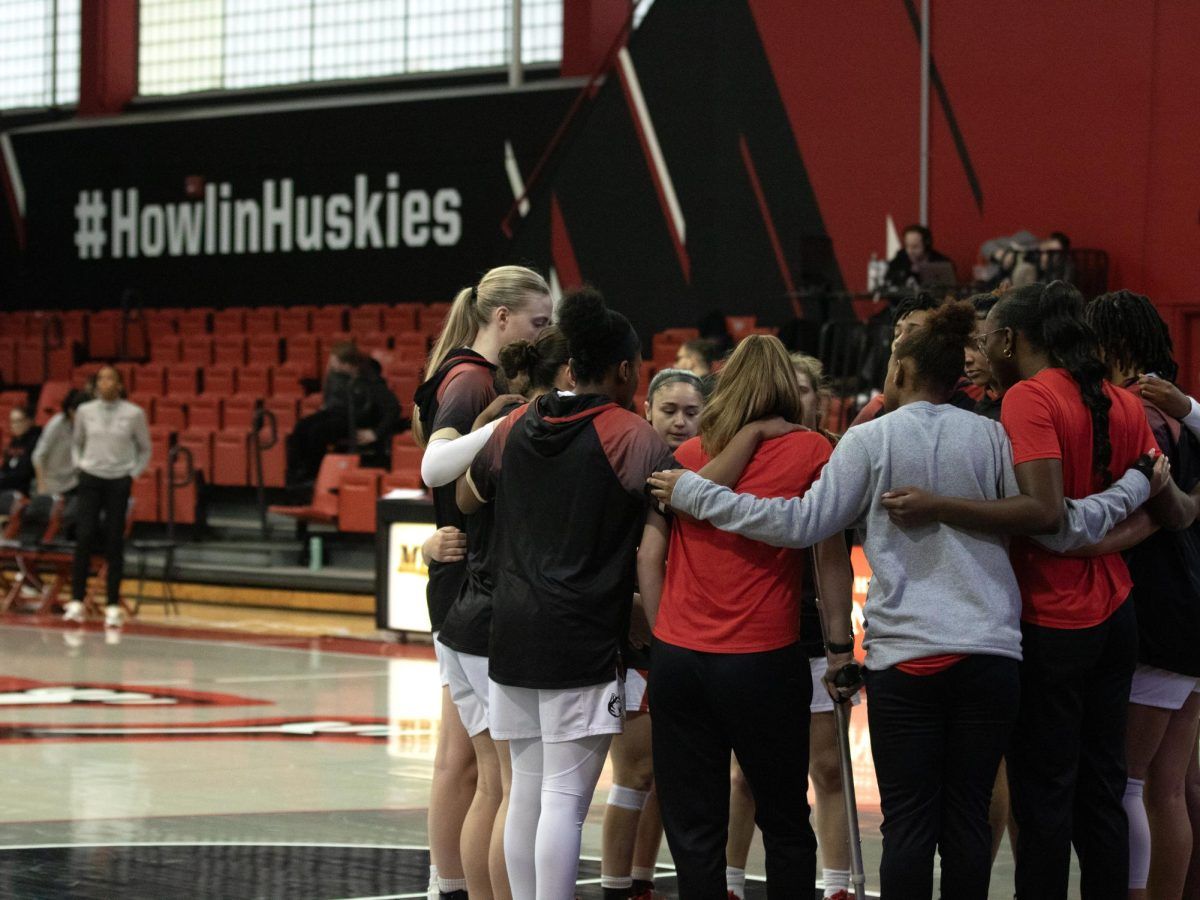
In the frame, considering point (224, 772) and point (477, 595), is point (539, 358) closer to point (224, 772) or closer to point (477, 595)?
point (477, 595)

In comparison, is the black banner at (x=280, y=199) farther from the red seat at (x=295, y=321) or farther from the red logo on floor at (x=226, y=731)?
the red logo on floor at (x=226, y=731)

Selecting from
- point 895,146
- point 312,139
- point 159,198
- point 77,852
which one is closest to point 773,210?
point 895,146

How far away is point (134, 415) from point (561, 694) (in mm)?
10060

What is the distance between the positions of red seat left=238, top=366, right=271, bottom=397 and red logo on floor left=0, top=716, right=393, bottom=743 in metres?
9.90

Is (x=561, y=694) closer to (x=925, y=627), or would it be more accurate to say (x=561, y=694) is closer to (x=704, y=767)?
(x=704, y=767)

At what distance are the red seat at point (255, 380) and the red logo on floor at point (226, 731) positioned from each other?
32.5 ft

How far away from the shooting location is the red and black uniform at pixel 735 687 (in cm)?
414

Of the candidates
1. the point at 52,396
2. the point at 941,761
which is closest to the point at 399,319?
the point at 52,396

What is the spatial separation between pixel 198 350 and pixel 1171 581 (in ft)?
56.9

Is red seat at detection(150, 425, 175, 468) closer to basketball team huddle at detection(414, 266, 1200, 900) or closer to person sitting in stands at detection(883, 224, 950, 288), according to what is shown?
person sitting in stands at detection(883, 224, 950, 288)

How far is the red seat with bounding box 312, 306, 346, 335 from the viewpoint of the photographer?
21.0 metres

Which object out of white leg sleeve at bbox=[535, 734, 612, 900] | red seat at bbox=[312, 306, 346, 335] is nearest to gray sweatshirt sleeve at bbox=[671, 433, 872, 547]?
white leg sleeve at bbox=[535, 734, 612, 900]

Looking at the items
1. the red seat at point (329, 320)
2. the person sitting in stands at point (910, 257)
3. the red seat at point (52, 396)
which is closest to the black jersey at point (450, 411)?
the person sitting in stands at point (910, 257)

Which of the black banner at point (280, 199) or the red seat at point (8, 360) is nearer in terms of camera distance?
the black banner at point (280, 199)
